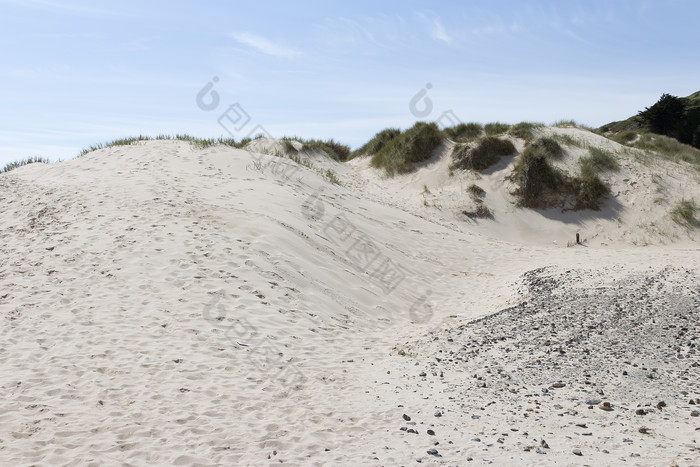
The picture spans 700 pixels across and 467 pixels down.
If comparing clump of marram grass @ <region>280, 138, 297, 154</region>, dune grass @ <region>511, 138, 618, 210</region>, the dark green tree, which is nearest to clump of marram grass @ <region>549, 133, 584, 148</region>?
dune grass @ <region>511, 138, 618, 210</region>

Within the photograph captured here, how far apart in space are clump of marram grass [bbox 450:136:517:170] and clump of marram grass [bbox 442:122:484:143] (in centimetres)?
185

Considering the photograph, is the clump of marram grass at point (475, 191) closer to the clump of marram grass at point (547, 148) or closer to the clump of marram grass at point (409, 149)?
the clump of marram grass at point (547, 148)

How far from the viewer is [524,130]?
2042 centimetres

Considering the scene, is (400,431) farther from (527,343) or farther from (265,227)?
(265,227)

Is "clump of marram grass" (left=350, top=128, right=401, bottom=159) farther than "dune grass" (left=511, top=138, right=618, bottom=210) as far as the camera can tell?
Yes

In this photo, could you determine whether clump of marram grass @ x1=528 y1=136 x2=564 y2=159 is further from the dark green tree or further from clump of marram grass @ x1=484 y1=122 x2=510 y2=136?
the dark green tree

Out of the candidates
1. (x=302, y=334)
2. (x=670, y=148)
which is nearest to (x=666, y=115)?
(x=670, y=148)

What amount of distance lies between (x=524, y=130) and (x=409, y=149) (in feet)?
14.2

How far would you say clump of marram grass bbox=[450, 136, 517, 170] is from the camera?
64.5 ft

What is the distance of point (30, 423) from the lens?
4.76 m

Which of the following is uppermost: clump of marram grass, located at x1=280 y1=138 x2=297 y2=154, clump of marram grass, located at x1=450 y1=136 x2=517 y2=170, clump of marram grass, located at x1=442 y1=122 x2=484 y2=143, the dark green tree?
the dark green tree

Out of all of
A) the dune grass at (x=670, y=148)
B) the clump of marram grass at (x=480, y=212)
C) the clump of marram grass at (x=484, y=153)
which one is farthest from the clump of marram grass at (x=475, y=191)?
the dune grass at (x=670, y=148)

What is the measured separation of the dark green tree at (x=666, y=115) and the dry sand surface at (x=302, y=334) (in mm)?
21393

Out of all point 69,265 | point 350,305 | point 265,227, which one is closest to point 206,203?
point 265,227
